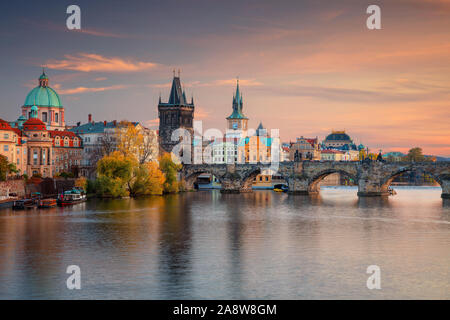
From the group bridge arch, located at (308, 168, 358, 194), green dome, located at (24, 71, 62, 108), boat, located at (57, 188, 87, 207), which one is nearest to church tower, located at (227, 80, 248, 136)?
green dome, located at (24, 71, 62, 108)

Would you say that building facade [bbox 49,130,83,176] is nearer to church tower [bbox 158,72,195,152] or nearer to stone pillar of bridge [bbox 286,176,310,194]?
church tower [bbox 158,72,195,152]

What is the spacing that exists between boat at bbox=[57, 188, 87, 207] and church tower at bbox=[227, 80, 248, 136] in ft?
398

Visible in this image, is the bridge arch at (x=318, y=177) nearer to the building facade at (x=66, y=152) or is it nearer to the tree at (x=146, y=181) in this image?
the tree at (x=146, y=181)

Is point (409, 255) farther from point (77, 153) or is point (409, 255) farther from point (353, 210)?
point (77, 153)

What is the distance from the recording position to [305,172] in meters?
101

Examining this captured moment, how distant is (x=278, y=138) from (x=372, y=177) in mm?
85407

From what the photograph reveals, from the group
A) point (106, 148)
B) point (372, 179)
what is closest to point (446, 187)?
point (372, 179)

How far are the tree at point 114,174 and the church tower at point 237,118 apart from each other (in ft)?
383

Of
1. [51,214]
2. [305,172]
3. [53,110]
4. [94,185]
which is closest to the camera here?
[51,214]

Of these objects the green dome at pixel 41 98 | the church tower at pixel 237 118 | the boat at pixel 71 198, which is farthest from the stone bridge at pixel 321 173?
the church tower at pixel 237 118

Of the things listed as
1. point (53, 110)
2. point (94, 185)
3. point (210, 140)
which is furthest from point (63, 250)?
point (210, 140)

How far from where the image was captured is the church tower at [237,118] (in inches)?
7726
